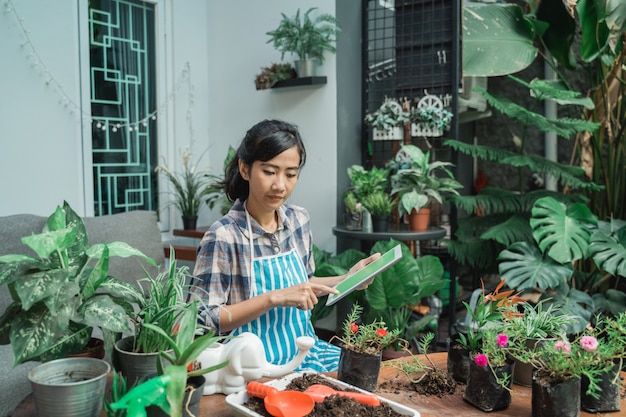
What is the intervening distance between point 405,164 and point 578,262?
3.78ft

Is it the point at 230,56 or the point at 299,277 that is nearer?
the point at 299,277

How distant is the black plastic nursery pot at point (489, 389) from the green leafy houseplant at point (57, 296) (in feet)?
2.35

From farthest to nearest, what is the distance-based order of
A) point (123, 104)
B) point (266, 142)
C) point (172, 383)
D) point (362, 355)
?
point (123, 104) < point (266, 142) < point (362, 355) < point (172, 383)

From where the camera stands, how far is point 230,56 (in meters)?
3.98

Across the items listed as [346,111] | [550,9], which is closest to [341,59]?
[346,111]

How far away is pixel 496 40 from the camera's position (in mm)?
3143

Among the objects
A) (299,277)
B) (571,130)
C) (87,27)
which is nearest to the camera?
(299,277)

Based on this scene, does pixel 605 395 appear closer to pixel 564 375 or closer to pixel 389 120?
pixel 564 375

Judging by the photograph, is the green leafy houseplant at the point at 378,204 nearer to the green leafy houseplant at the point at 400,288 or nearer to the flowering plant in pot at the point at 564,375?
the green leafy houseplant at the point at 400,288

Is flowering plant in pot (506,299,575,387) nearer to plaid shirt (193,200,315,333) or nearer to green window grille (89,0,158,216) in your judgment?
plaid shirt (193,200,315,333)

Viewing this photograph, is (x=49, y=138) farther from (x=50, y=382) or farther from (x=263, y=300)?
(x=50, y=382)

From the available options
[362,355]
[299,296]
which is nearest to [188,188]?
[299,296]

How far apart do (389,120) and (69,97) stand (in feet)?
6.34

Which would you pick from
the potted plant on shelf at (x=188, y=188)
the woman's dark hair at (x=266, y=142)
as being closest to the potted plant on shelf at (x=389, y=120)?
the potted plant on shelf at (x=188, y=188)
